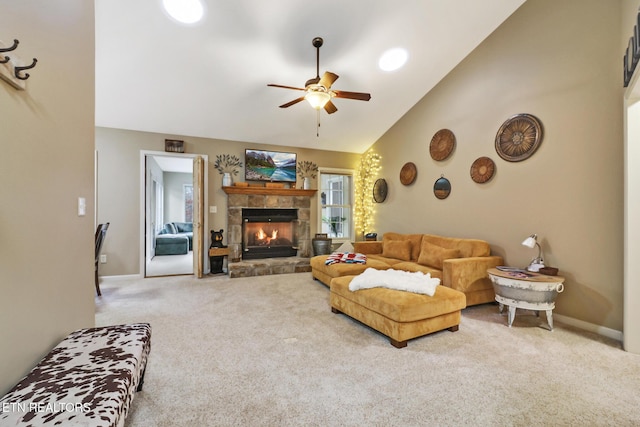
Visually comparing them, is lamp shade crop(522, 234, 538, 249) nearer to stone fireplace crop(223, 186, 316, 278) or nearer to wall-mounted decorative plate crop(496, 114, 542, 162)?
wall-mounted decorative plate crop(496, 114, 542, 162)

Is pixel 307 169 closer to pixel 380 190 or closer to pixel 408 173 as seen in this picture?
pixel 380 190

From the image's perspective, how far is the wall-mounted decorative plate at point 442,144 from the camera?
446cm

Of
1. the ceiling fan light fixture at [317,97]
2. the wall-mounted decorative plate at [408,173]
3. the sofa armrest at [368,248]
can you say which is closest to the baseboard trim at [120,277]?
the sofa armrest at [368,248]

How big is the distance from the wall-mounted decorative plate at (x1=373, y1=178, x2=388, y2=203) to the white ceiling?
4.84 ft

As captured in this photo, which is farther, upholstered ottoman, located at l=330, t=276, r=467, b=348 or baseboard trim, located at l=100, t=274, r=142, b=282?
baseboard trim, located at l=100, t=274, r=142, b=282

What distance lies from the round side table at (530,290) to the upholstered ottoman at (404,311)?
59 centimetres

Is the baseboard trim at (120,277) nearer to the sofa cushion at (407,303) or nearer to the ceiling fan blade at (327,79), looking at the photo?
the sofa cushion at (407,303)

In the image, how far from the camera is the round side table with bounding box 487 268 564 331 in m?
2.76

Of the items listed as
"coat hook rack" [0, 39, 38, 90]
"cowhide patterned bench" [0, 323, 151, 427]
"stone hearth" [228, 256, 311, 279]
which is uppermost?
"coat hook rack" [0, 39, 38, 90]

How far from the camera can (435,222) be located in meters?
4.77

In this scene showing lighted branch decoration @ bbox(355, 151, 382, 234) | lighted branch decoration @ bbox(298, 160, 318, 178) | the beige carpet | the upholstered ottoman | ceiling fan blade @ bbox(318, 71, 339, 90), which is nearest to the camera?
the beige carpet

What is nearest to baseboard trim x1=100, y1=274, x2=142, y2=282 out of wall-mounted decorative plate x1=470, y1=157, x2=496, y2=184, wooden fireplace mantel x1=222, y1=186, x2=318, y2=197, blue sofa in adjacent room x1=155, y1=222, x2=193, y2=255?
wooden fireplace mantel x1=222, y1=186, x2=318, y2=197

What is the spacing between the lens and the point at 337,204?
266 inches

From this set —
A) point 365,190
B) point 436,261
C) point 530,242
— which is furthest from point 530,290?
point 365,190
